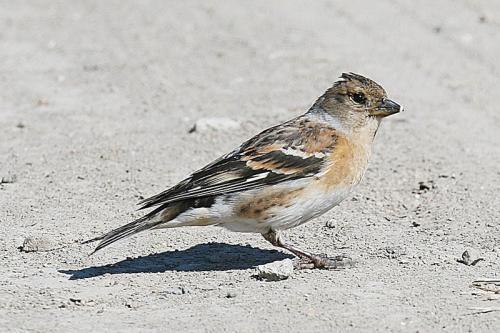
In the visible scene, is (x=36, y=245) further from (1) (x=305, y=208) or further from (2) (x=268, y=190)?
(1) (x=305, y=208)

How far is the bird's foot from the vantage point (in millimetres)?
7996

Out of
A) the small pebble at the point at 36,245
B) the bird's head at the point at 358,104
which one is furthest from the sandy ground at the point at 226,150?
the bird's head at the point at 358,104

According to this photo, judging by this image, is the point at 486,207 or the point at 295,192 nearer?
A: the point at 295,192

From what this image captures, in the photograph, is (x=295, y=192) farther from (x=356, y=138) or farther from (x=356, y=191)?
(x=356, y=191)

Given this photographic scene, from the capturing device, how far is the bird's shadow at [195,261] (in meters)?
8.06

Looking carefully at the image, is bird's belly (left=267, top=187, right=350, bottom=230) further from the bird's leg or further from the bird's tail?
the bird's tail

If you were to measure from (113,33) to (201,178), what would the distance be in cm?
832

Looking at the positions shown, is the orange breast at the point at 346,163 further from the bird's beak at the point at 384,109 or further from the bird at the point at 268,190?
the bird's beak at the point at 384,109

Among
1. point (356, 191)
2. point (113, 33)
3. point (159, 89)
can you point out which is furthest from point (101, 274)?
point (113, 33)

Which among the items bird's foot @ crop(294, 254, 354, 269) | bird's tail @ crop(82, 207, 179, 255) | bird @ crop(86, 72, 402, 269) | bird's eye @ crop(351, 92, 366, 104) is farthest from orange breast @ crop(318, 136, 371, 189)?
bird's tail @ crop(82, 207, 179, 255)

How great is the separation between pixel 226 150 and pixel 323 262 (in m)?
3.20

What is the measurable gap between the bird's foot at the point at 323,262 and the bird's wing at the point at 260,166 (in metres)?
0.63

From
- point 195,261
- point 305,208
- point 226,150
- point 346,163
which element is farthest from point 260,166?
point 226,150

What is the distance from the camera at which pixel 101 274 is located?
7.96 m
